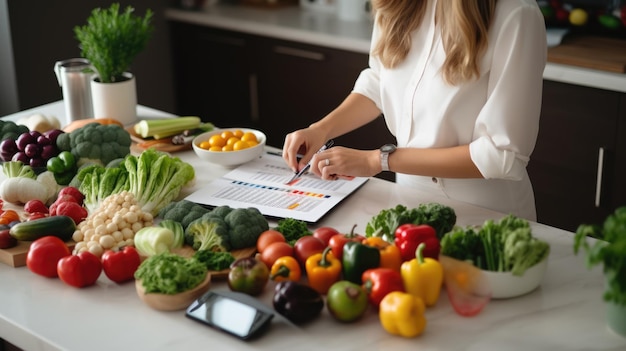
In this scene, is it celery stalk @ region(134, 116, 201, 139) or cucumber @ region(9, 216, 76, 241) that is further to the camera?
celery stalk @ region(134, 116, 201, 139)

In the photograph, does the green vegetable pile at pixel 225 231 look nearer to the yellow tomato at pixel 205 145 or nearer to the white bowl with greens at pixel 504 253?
the white bowl with greens at pixel 504 253

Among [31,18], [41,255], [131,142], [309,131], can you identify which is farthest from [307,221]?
[31,18]

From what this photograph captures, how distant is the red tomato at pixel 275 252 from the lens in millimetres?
1631

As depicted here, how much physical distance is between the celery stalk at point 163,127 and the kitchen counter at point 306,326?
0.80 metres

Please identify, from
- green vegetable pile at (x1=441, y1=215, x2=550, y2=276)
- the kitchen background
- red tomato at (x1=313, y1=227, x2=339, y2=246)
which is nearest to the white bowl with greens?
green vegetable pile at (x1=441, y1=215, x2=550, y2=276)

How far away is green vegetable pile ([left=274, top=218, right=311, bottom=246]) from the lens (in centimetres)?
175

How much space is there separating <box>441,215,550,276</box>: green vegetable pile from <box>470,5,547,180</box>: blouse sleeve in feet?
1.03

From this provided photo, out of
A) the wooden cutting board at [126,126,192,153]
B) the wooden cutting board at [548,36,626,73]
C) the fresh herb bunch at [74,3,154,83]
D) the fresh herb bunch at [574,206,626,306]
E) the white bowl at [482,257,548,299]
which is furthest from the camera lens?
the wooden cutting board at [548,36,626,73]

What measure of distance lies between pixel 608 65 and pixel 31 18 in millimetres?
2376

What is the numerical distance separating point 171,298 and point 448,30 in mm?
923

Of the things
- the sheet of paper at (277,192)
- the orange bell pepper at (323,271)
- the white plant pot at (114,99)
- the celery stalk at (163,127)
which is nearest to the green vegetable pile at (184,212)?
the sheet of paper at (277,192)

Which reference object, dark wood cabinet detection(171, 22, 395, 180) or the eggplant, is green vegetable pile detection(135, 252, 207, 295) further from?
dark wood cabinet detection(171, 22, 395, 180)

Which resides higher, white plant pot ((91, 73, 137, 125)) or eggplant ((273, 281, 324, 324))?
white plant pot ((91, 73, 137, 125))

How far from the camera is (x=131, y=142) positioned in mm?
2371
